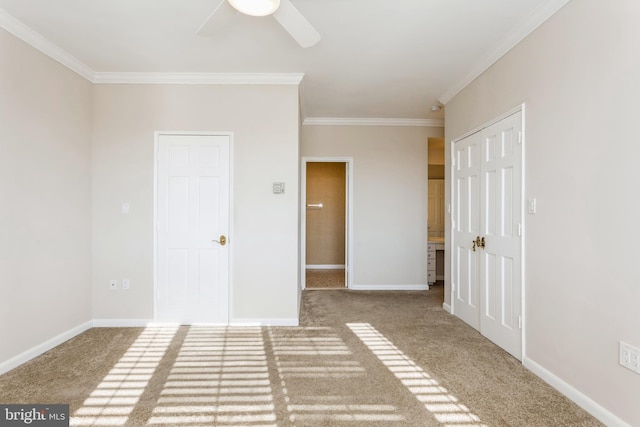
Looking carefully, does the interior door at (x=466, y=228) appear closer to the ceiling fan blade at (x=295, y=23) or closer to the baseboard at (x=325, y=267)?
the ceiling fan blade at (x=295, y=23)

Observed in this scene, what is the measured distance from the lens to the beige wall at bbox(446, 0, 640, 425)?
1755 millimetres

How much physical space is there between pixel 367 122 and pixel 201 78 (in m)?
2.59

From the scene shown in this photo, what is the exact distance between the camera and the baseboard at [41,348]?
98.6 inches

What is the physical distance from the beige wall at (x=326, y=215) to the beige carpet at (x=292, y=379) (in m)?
3.72

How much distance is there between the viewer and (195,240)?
11.6 ft

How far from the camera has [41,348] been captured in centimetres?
281

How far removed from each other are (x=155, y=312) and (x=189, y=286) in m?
0.45

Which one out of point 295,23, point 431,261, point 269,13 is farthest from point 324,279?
point 269,13

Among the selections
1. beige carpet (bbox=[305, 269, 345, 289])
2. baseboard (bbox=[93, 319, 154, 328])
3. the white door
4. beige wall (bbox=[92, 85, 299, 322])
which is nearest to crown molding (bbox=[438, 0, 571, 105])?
beige wall (bbox=[92, 85, 299, 322])

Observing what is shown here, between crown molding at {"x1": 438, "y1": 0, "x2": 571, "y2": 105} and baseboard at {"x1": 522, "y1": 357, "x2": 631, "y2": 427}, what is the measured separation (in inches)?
98.0

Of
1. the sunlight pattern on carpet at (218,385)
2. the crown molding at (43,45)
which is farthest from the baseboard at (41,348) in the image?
the crown molding at (43,45)

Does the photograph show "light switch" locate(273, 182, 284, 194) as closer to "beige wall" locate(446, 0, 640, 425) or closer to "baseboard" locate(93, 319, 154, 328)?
"baseboard" locate(93, 319, 154, 328)

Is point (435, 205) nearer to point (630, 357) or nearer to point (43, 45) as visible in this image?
point (630, 357)

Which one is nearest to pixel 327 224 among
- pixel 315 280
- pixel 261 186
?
pixel 315 280
